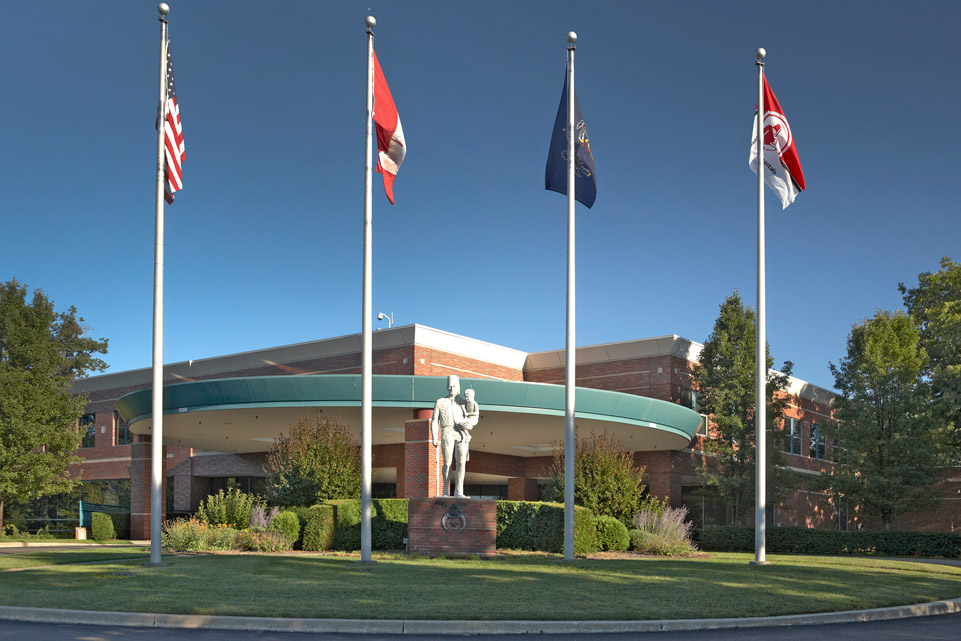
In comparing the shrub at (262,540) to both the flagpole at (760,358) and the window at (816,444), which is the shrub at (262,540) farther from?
the window at (816,444)

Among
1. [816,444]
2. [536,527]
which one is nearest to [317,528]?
[536,527]

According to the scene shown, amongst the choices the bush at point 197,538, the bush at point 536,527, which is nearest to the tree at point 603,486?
the bush at point 536,527

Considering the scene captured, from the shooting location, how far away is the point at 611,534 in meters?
27.1

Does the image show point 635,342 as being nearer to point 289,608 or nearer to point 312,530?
point 312,530

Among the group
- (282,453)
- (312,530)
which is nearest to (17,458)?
(282,453)

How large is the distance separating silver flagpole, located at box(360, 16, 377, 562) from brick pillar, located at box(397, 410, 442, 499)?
363 inches

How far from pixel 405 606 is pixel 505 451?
97.9ft

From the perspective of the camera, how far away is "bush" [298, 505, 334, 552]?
2619cm

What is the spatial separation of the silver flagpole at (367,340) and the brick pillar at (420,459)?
9.22m

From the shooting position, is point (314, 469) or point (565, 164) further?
point (314, 469)

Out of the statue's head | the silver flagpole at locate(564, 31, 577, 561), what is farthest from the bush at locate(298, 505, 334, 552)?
the silver flagpole at locate(564, 31, 577, 561)

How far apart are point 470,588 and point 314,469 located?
15149mm

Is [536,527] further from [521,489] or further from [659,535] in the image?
[521,489]

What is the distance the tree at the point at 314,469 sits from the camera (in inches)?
1124
